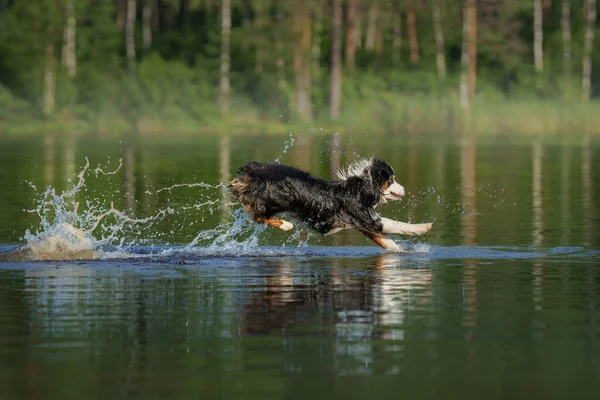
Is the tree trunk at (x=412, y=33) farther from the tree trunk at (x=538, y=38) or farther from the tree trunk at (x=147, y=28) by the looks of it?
the tree trunk at (x=147, y=28)

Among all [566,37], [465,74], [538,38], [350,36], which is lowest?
[465,74]

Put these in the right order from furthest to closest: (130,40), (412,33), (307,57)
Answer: (412,33), (130,40), (307,57)

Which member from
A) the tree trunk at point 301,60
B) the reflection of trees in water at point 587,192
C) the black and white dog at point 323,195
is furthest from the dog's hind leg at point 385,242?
the tree trunk at point 301,60

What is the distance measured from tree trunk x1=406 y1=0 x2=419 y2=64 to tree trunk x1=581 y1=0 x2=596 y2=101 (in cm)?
898

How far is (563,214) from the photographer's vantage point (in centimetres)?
2286

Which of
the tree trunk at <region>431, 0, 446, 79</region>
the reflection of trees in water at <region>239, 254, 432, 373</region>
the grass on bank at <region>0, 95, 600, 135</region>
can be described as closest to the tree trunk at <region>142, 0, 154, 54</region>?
the grass on bank at <region>0, 95, 600, 135</region>

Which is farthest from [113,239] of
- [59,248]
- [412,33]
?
[412,33]

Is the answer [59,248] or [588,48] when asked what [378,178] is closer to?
[59,248]

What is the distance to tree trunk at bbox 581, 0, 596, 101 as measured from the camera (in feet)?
243

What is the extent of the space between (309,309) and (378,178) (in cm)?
427

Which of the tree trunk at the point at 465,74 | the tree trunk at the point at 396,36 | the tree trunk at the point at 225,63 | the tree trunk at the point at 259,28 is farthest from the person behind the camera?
the tree trunk at the point at 396,36

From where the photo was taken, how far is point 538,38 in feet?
256

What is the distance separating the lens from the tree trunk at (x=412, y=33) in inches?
3194

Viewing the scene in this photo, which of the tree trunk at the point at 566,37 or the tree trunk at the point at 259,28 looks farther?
the tree trunk at the point at 566,37
